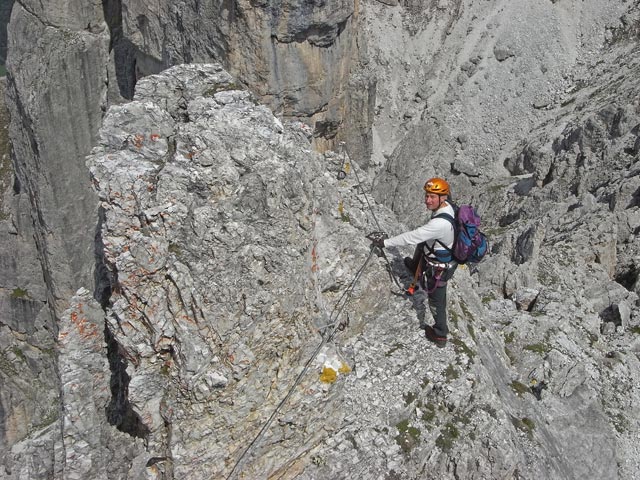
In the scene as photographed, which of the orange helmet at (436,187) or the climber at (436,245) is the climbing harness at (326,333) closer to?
the climber at (436,245)

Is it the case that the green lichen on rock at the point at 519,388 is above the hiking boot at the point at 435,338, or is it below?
below

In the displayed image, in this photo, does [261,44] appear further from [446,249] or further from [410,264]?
[446,249]

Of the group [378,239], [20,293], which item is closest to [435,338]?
[378,239]

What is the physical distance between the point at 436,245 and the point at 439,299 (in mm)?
959

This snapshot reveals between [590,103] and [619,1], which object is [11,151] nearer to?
[590,103]

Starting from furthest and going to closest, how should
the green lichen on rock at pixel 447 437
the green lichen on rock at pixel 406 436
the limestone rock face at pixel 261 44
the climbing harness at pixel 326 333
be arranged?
the limestone rock face at pixel 261 44, the green lichen on rock at pixel 447 437, the green lichen on rock at pixel 406 436, the climbing harness at pixel 326 333

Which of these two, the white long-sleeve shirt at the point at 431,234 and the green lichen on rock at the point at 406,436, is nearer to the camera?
the green lichen on rock at the point at 406,436

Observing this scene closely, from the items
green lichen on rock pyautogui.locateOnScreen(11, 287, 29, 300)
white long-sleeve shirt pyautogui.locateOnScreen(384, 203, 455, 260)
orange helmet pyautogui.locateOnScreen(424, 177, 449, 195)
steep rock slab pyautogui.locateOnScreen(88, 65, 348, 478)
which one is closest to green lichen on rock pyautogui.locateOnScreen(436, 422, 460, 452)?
steep rock slab pyautogui.locateOnScreen(88, 65, 348, 478)

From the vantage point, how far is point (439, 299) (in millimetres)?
9672

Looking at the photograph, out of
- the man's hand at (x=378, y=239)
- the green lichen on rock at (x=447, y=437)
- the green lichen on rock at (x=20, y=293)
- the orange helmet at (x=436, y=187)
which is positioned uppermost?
the orange helmet at (x=436, y=187)

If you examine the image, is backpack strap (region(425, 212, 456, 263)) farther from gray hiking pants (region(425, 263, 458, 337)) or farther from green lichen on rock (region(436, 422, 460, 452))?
green lichen on rock (region(436, 422, 460, 452))

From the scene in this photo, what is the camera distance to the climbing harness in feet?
25.0

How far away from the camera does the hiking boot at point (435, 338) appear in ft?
32.1

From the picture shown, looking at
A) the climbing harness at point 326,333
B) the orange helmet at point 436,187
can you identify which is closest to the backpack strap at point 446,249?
the orange helmet at point 436,187
